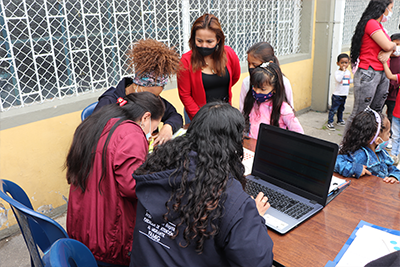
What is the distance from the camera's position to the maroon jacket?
1475mm

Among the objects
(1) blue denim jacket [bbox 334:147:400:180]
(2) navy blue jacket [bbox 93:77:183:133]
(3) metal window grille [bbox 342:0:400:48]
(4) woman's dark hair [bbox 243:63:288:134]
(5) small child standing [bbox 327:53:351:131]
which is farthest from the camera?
(3) metal window grille [bbox 342:0:400:48]

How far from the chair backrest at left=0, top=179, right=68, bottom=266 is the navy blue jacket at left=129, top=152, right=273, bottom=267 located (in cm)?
39

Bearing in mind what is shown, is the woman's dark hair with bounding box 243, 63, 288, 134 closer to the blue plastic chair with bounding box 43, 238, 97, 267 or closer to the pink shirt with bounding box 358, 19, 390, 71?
the blue plastic chair with bounding box 43, 238, 97, 267

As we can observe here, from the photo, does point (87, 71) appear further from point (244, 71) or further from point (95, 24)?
point (244, 71)

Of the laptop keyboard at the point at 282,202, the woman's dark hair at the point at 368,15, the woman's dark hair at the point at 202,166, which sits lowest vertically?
the laptop keyboard at the point at 282,202

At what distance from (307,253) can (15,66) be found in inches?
101

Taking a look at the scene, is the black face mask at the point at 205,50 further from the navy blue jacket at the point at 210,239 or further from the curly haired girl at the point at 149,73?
the navy blue jacket at the point at 210,239

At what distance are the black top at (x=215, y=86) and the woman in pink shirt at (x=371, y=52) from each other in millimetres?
1698

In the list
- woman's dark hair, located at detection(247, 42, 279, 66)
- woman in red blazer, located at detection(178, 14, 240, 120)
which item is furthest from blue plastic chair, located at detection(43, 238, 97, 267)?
woman's dark hair, located at detection(247, 42, 279, 66)

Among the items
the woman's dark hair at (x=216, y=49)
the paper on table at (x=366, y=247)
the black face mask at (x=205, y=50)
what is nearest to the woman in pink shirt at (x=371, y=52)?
the woman's dark hair at (x=216, y=49)

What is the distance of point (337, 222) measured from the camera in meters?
1.49

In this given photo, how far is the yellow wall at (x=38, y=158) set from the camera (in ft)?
8.52

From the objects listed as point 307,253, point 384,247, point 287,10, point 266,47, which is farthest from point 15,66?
point 287,10

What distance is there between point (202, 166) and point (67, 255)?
0.57 m
